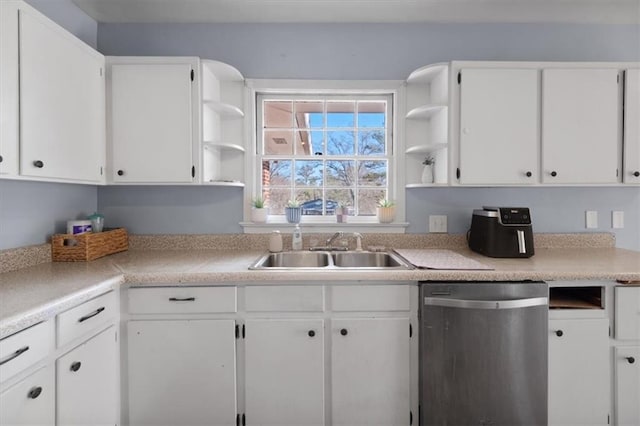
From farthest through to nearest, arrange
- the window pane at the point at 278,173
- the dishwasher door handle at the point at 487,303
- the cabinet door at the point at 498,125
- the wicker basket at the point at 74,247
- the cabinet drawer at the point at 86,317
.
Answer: the window pane at the point at 278,173 → the cabinet door at the point at 498,125 → the wicker basket at the point at 74,247 → the dishwasher door handle at the point at 487,303 → the cabinet drawer at the point at 86,317

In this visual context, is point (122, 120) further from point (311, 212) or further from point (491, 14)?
point (491, 14)

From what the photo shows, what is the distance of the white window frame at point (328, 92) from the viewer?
7.23 ft

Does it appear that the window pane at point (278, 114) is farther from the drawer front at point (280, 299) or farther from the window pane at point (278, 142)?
the drawer front at point (280, 299)

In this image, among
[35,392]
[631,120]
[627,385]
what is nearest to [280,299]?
[35,392]

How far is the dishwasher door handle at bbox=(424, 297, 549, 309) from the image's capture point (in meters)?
1.47

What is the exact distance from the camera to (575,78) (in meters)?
1.89

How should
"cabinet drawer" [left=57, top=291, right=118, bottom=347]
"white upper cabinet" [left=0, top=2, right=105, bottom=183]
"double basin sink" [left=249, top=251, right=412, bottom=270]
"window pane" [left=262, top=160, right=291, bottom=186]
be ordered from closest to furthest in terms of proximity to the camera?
"cabinet drawer" [left=57, top=291, right=118, bottom=347] < "white upper cabinet" [left=0, top=2, right=105, bottom=183] < "double basin sink" [left=249, top=251, right=412, bottom=270] < "window pane" [left=262, top=160, right=291, bottom=186]

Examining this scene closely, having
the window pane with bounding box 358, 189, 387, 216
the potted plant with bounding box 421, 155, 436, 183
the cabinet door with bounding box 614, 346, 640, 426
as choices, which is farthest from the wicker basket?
the cabinet door with bounding box 614, 346, 640, 426

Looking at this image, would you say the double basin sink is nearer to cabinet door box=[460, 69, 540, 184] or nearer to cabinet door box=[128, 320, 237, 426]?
cabinet door box=[128, 320, 237, 426]

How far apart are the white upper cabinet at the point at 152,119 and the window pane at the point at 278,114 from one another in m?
0.59

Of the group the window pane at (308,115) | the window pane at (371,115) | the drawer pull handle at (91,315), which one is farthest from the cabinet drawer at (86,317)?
the window pane at (371,115)

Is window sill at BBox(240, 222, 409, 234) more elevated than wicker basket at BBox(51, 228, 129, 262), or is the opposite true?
window sill at BBox(240, 222, 409, 234)

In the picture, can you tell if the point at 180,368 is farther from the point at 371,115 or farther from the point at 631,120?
the point at 631,120

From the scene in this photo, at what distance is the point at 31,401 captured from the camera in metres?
1.04
